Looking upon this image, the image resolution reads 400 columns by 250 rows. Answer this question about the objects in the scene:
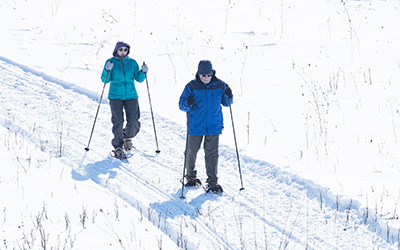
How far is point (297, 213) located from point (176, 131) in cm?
330

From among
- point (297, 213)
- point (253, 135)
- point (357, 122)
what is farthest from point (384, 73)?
point (297, 213)

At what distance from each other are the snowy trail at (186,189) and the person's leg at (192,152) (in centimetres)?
26

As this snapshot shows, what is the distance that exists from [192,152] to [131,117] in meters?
1.64

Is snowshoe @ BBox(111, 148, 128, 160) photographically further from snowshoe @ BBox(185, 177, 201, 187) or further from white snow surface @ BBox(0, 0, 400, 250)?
snowshoe @ BBox(185, 177, 201, 187)

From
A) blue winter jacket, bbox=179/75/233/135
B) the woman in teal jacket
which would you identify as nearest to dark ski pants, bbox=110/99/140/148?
the woman in teal jacket

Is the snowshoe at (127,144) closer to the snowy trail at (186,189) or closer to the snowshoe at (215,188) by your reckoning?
the snowy trail at (186,189)

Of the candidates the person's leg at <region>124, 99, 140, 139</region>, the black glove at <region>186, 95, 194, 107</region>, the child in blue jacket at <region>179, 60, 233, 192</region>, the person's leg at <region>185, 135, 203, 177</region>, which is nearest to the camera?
the black glove at <region>186, 95, 194, 107</region>

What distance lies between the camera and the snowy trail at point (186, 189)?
16.2 ft

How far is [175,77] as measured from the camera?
10758 millimetres

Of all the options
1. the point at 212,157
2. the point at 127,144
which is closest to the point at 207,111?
the point at 212,157

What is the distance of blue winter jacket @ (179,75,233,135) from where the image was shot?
19.1 ft

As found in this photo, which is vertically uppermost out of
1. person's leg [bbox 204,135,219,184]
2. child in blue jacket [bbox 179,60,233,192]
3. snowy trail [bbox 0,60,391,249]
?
child in blue jacket [bbox 179,60,233,192]

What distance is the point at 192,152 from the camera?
20.1 feet

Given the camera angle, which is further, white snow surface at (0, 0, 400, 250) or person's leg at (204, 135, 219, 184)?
person's leg at (204, 135, 219, 184)
